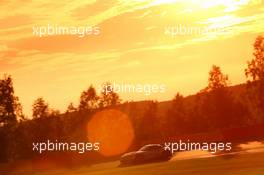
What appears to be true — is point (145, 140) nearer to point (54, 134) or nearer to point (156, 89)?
point (54, 134)

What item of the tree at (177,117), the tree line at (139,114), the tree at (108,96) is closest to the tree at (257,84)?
the tree line at (139,114)

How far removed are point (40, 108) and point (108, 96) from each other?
2626mm

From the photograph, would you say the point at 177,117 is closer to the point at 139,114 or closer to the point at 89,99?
the point at 139,114

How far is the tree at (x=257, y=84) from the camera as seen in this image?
23.1m

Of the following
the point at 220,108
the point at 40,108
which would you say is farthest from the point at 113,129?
the point at 220,108

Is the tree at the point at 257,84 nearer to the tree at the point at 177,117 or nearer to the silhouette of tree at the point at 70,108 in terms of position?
the tree at the point at 177,117

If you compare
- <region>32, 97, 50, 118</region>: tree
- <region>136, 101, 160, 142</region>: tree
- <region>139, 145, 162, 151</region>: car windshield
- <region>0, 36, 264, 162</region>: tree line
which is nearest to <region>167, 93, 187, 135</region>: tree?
<region>0, 36, 264, 162</region>: tree line

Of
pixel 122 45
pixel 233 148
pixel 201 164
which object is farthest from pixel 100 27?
pixel 233 148

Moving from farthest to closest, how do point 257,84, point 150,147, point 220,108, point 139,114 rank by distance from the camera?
point 257,84 → point 220,108 → point 139,114 → point 150,147

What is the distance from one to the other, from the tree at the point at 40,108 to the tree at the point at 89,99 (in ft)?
3.66

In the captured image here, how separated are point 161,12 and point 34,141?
5.08 metres

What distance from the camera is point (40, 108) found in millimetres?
19031

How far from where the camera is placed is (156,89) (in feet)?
53.4

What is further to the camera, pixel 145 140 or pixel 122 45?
pixel 145 140
